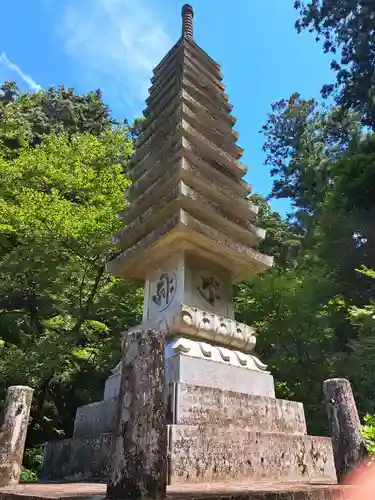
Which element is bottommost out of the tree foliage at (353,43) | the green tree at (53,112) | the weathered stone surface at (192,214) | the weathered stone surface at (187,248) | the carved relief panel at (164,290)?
the carved relief panel at (164,290)

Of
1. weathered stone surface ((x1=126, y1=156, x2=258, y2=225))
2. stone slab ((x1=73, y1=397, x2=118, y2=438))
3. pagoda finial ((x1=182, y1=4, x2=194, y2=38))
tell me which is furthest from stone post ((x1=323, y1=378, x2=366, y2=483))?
pagoda finial ((x1=182, y1=4, x2=194, y2=38))

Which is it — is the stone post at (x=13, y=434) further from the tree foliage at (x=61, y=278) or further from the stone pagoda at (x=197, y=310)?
the tree foliage at (x=61, y=278)

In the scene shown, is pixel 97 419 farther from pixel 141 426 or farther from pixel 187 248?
pixel 141 426

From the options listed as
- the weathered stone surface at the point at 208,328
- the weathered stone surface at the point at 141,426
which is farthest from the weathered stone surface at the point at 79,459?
the weathered stone surface at the point at 141,426

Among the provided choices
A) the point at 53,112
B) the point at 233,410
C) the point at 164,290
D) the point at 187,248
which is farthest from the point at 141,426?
the point at 53,112

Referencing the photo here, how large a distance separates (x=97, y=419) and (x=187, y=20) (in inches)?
339

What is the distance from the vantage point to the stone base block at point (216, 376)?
14.4 feet

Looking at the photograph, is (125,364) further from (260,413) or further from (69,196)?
(69,196)

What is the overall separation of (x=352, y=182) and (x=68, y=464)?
30.8 feet

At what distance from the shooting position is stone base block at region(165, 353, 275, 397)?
14.4 ft

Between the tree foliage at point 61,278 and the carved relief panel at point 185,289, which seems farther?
the tree foliage at point 61,278

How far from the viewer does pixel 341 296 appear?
35.1ft

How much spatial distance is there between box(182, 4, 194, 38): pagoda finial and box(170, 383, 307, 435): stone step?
26.0 ft

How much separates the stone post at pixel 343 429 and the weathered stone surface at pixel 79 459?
2.11 meters
